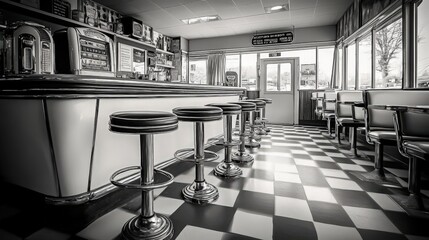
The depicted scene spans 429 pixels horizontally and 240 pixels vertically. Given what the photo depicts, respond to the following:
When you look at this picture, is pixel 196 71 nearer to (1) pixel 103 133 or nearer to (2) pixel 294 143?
(2) pixel 294 143

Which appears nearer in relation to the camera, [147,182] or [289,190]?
[147,182]

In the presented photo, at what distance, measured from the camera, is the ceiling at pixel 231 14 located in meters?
5.52

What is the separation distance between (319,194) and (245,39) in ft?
23.1

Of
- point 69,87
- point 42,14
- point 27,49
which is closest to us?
point 69,87

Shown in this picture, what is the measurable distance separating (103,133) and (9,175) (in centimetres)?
86

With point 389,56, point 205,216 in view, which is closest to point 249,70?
point 389,56

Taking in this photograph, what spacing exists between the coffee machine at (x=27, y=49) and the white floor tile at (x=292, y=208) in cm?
317

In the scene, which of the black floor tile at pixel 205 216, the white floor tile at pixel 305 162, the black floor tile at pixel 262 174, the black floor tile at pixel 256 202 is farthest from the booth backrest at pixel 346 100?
the black floor tile at pixel 205 216

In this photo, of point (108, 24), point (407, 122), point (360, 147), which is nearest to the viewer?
point (407, 122)

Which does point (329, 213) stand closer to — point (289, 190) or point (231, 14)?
point (289, 190)

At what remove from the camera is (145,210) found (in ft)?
4.97

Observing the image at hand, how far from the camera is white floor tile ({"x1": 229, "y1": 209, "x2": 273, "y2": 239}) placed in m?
1.52

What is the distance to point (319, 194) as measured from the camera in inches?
86.0

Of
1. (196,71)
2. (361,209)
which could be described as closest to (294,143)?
(361,209)
